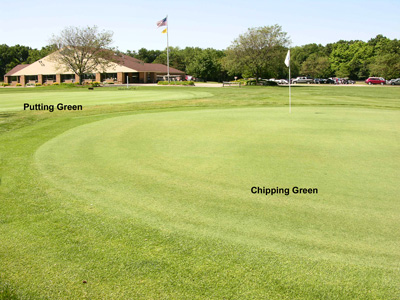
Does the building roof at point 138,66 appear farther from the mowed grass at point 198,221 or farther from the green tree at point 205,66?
the mowed grass at point 198,221

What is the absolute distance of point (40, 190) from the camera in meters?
5.80

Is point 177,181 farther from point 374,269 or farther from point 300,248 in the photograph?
point 374,269

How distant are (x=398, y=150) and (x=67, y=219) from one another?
7.98 metres

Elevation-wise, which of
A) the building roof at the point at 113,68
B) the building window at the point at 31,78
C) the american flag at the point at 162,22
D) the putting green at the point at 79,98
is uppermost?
the american flag at the point at 162,22

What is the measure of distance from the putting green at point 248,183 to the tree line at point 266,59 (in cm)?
5506

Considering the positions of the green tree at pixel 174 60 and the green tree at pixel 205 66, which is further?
the green tree at pixel 174 60

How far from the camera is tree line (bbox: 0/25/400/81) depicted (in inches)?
2463

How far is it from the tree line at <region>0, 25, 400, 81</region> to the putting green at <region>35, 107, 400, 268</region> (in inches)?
2168

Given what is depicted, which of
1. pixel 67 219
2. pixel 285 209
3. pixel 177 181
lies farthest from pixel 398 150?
pixel 67 219

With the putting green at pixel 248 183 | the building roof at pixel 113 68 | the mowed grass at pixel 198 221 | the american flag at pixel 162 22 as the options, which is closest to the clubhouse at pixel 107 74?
the building roof at pixel 113 68

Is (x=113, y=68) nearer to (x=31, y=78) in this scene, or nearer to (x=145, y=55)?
(x=31, y=78)

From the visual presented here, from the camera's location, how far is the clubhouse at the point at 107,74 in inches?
3147

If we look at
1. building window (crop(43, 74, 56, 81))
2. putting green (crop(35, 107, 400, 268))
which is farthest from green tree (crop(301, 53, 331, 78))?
putting green (crop(35, 107, 400, 268))

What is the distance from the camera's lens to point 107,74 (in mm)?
83438
